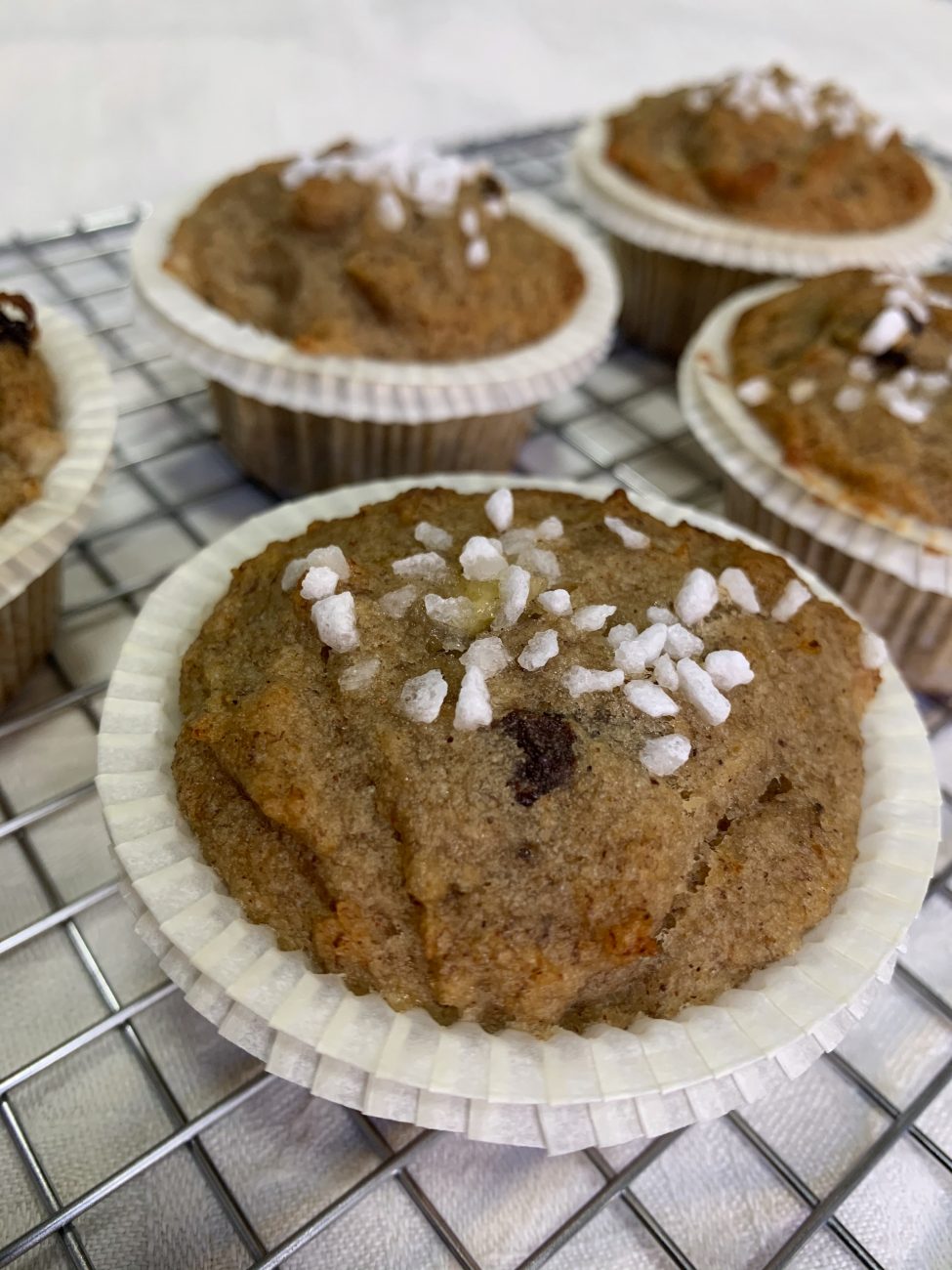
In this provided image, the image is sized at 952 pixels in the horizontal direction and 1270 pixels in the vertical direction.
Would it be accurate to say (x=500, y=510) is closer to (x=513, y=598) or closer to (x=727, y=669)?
(x=513, y=598)

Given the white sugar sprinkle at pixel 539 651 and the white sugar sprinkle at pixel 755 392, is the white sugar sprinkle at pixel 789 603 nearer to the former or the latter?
the white sugar sprinkle at pixel 539 651

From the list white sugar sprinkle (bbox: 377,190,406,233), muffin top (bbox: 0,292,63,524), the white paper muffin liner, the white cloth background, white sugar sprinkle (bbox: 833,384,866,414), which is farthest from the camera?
the white cloth background

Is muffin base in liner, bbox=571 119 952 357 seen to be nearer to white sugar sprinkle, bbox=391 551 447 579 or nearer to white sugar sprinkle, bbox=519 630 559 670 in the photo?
white sugar sprinkle, bbox=391 551 447 579

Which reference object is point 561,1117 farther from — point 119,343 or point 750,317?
point 119,343

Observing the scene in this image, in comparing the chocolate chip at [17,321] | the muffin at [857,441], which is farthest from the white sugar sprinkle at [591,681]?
the chocolate chip at [17,321]

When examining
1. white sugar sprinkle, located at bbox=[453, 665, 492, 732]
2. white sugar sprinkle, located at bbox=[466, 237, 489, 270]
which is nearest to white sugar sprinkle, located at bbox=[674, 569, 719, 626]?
white sugar sprinkle, located at bbox=[453, 665, 492, 732]

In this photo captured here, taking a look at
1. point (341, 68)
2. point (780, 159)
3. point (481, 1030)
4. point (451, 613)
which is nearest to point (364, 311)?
point (451, 613)
